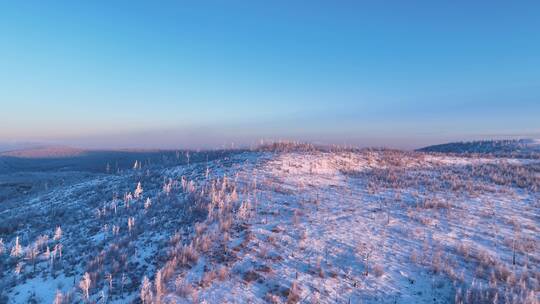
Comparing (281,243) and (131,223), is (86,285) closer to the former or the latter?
(131,223)

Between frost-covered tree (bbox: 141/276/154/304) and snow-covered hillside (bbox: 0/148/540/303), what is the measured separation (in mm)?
45

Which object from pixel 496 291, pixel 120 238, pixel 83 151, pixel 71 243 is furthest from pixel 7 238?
pixel 83 151

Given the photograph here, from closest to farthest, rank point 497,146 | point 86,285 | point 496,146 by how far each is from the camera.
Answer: point 86,285 < point 497,146 < point 496,146

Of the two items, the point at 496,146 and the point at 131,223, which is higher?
the point at 496,146

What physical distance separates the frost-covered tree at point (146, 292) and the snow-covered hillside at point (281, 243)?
4cm

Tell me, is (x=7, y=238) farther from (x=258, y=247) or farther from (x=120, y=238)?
(x=258, y=247)

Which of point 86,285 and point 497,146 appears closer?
point 86,285

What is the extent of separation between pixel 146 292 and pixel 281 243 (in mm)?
4235

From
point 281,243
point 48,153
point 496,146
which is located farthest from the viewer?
point 48,153

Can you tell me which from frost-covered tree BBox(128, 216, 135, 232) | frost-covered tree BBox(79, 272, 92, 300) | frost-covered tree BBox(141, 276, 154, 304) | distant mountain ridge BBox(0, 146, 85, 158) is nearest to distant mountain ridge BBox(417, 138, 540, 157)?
frost-covered tree BBox(128, 216, 135, 232)

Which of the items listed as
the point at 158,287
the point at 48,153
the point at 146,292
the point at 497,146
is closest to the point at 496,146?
the point at 497,146

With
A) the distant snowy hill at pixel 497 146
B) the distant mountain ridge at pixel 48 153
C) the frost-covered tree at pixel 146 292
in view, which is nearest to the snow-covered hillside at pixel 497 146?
the distant snowy hill at pixel 497 146

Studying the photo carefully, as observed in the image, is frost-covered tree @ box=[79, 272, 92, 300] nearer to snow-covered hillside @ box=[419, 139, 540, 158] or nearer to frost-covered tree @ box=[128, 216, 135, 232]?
frost-covered tree @ box=[128, 216, 135, 232]

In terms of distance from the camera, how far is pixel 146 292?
801 centimetres
